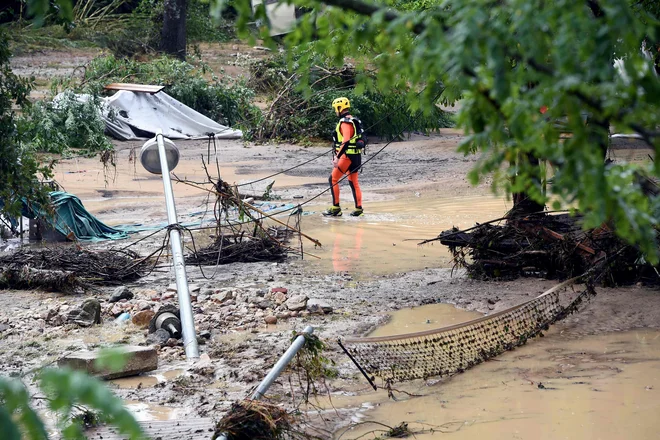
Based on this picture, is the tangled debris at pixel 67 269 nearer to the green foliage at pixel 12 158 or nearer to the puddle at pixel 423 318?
the green foliage at pixel 12 158

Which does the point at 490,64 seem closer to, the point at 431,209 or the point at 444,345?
the point at 444,345

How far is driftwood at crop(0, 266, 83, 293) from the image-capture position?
831 centimetres

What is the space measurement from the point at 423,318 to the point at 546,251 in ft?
4.88

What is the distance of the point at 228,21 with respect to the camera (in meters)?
34.7

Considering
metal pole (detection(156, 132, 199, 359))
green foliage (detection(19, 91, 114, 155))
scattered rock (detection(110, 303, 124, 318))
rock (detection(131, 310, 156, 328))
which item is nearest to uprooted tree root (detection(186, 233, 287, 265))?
metal pole (detection(156, 132, 199, 359))

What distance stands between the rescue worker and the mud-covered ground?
0.32 metres

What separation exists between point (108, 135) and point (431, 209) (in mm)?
10701

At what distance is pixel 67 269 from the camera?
8906 mm

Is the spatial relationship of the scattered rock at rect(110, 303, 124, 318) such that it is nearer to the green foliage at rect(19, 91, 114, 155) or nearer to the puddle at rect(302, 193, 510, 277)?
the puddle at rect(302, 193, 510, 277)

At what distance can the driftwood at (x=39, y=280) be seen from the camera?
831 cm

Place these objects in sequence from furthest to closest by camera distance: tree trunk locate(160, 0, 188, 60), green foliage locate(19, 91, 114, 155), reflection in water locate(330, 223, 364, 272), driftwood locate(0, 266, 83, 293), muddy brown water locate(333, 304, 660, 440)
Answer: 1. tree trunk locate(160, 0, 188, 60)
2. green foliage locate(19, 91, 114, 155)
3. reflection in water locate(330, 223, 364, 272)
4. driftwood locate(0, 266, 83, 293)
5. muddy brown water locate(333, 304, 660, 440)

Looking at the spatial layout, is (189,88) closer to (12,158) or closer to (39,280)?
(39,280)

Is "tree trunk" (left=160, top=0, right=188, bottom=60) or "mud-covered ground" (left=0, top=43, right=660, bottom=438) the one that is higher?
"tree trunk" (left=160, top=0, right=188, bottom=60)

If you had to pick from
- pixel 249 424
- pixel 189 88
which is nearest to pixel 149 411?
pixel 249 424
